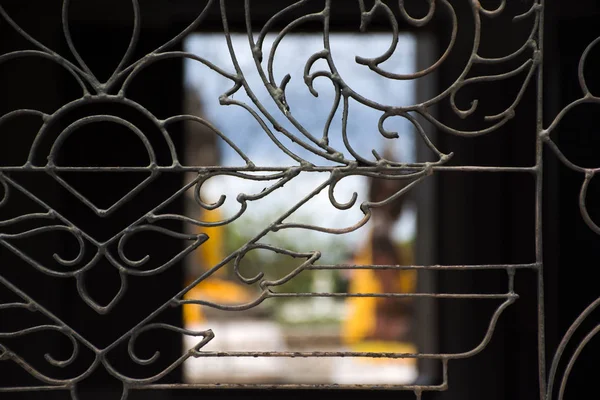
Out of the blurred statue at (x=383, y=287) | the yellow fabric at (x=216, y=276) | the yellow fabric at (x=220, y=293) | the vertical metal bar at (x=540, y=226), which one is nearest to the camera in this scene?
the vertical metal bar at (x=540, y=226)

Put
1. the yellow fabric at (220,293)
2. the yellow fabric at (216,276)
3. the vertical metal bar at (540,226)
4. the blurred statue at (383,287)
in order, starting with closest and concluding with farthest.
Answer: the vertical metal bar at (540,226) < the blurred statue at (383,287) < the yellow fabric at (220,293) < the yellow fabric at (216,276)

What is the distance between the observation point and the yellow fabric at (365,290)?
4589 mm

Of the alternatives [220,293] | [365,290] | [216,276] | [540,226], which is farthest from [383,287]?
[540,226]

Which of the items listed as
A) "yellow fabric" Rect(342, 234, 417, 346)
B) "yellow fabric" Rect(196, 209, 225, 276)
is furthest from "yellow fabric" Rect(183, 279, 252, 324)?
"yellow fabric" Rect(342, 234, 417, 346)

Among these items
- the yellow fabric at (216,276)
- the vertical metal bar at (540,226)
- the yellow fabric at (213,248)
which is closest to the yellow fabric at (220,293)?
the yellow fabric at (216,276)

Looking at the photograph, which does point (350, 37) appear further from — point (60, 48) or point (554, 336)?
point (554, 336)

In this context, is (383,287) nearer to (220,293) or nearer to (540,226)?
(220,293)

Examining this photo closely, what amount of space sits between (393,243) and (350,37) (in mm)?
1758

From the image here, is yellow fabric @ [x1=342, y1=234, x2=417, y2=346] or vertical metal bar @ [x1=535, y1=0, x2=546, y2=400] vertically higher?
vertical metal bar @ [x1=535, y1=0, x2=546, y2=400]

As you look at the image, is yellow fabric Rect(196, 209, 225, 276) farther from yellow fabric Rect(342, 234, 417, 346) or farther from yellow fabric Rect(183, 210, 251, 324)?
yellow fabric Rect(342, 234, 417, 346)

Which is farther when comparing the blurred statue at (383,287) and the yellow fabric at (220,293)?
the yellow fabric at (220,293)

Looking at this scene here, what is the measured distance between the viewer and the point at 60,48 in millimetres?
2582

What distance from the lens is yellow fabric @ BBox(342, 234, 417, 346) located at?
15.1 feet

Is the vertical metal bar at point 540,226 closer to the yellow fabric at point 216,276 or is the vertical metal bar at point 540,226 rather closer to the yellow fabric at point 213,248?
the yellow fabric at point 216,276
